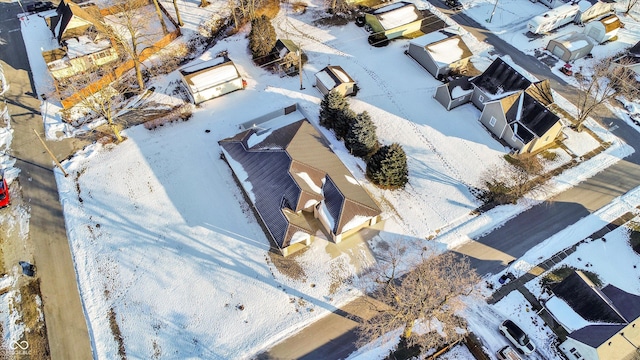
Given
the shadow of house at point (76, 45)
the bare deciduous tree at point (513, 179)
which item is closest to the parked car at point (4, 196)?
the shadow of house at point (76, 45)

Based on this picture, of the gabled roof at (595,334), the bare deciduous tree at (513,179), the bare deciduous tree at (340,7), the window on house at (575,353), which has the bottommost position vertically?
the window on house at (575,353)

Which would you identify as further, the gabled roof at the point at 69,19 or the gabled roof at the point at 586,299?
the gabled roof at the point at 69,19

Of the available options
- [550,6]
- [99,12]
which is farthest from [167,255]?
[550,6]

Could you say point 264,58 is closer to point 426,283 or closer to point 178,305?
point 178,305

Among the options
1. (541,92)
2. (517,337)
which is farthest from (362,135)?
(517,337)

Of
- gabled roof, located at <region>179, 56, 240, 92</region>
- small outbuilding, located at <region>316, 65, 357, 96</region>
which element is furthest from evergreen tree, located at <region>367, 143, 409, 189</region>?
gabled roof, located at <region>179, 56, 240, 92</region>

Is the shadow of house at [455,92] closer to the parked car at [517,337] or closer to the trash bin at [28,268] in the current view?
the parked car at [517,337]
